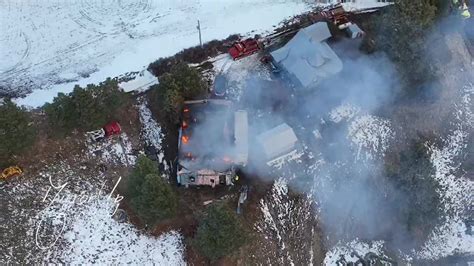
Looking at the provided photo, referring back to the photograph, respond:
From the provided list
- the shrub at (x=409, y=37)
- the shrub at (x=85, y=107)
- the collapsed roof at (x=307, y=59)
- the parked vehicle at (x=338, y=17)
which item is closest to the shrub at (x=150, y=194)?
the shrub at (x=85, y=107)

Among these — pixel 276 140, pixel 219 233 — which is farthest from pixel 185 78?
pixel 219 233

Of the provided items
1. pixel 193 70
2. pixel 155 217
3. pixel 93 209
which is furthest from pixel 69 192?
pixel 193 70

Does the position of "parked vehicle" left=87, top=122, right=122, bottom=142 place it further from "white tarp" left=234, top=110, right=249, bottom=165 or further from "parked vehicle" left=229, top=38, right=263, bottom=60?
"parked vehicle" left=229, top=38, right=263, bottom=60

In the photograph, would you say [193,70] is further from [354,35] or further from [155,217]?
[354,35]

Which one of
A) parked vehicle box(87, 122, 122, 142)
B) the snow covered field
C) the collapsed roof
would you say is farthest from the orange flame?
the collapsed roof

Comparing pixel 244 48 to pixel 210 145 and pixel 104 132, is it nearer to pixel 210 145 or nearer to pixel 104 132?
pixel 210 145

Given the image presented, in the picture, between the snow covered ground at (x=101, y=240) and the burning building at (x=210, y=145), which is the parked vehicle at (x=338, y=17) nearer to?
the burning building at (x=210, y=145)
